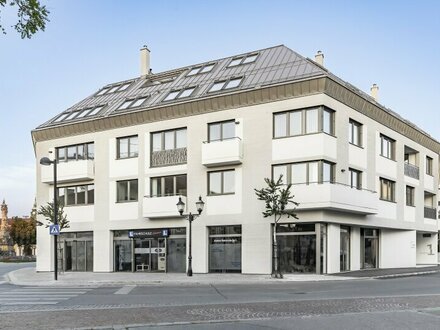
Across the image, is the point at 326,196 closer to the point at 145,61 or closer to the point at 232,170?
the point at 232,170

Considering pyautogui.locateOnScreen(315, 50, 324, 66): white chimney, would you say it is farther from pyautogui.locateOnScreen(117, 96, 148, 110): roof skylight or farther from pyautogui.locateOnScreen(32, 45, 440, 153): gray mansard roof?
pyautogui.locateOnScreen(117, 96, 148, 110): roof skylight

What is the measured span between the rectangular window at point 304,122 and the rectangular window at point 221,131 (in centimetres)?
275

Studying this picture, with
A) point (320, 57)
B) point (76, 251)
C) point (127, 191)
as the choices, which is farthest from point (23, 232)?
point (320, 57)

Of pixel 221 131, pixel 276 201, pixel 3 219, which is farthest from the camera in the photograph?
pixel 3 219

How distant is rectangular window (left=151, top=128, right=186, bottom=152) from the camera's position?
32.5 meters

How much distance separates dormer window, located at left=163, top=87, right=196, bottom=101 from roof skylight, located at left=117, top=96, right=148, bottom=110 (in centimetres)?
220

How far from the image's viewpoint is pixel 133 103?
3591 centimetres

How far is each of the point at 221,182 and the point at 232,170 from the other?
1.03 m

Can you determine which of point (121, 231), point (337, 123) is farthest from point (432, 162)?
point (121, 231)

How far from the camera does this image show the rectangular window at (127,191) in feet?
112

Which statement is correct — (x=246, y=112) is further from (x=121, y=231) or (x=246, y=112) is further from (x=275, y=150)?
(x=121, y=231)

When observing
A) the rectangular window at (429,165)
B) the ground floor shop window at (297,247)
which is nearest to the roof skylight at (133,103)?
the ground floor shop window at (297,247)

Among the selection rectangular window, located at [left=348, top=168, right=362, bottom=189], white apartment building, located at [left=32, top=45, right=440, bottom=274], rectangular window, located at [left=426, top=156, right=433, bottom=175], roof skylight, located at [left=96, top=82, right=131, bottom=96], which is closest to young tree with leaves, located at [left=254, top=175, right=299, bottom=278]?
white apartment building, located at [left=32, top=45, right=440, bottom=274]

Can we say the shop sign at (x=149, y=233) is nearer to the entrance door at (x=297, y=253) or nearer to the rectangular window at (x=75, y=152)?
the rectangular window at (x=75, y=152)
